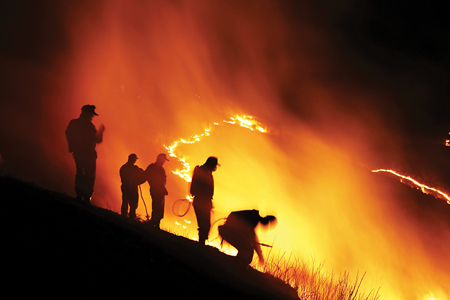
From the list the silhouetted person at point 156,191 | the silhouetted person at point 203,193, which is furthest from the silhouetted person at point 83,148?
the silhouetted person at point 203,193

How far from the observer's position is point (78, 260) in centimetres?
313

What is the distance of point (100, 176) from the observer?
29172 millimetres

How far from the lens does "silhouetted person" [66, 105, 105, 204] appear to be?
7.69m

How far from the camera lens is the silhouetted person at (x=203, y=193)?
791 centimetres

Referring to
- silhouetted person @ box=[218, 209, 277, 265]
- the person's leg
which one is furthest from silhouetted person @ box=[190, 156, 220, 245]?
silhouetted person @ box=[218, 209, 277, 265]

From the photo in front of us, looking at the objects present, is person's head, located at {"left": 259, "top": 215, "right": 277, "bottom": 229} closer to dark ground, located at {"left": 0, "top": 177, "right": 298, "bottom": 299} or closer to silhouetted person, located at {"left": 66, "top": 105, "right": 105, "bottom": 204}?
dark ground, located at {"left": 0, "top": 177, "right": 298, "bottom": 299}

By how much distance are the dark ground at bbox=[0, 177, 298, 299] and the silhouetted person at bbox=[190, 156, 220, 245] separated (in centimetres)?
312

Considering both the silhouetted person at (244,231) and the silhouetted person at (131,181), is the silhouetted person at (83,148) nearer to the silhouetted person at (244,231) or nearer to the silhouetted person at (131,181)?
the silhouetted person at (131,181)

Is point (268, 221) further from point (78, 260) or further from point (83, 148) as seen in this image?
point (83, 148)

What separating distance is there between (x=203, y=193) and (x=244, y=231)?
1595 millimetres

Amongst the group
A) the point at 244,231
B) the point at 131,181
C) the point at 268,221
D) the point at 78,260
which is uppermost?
the point at 131,181

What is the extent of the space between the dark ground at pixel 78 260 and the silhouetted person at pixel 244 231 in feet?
8.51

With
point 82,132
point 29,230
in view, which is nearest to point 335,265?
point 82,132

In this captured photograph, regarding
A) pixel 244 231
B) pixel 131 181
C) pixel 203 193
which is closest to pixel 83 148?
pixel 131 181
